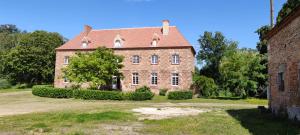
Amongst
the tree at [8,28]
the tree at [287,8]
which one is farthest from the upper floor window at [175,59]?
the tree at [8,28]

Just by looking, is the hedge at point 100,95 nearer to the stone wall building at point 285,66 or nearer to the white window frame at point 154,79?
the white window frame at point 154,79

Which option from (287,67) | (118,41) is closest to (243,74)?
(118,41)

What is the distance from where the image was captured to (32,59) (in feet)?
155

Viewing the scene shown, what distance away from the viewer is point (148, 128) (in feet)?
33.2

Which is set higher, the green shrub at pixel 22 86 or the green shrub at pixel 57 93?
the green shrub at pixel 22 86

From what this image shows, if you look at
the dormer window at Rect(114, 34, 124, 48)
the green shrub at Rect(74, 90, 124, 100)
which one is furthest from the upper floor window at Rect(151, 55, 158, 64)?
the green shrub at Rect(74, 90, 124, 100)

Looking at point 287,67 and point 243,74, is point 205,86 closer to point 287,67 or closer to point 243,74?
point 243,74

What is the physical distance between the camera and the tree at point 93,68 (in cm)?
2998

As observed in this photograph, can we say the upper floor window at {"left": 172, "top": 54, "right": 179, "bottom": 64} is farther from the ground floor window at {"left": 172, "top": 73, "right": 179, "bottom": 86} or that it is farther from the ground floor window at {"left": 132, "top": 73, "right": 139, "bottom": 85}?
the ground floor window at {"left": 132, "top": 73, "right": 139, "bottom": 85}

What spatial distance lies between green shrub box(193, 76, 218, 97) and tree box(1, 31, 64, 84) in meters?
26.7

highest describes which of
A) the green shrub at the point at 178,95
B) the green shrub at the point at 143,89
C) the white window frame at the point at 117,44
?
the white window frame at the point at 117,44

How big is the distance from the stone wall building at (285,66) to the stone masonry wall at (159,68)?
62.2 ft

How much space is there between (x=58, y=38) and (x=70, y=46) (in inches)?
552

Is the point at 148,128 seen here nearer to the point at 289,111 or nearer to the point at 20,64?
the point at 289,111
